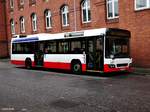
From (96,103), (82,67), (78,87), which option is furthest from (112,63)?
(96,103)

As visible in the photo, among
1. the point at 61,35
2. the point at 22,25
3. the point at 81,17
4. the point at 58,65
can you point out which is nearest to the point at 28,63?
the point at 58,65

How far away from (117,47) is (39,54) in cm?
768

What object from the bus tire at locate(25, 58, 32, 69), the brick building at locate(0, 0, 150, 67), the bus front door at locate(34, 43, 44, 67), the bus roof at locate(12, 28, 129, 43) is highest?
the brick building at locate(0, 0, 150, 67)

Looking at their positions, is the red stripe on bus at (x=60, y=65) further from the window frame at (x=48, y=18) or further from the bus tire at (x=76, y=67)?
the window frame at (x=48, y=18)

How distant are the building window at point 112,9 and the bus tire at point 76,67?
600 cm

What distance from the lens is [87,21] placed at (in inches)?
1018

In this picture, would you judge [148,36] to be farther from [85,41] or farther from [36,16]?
[36,16]

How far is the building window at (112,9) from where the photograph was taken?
74.3 ft

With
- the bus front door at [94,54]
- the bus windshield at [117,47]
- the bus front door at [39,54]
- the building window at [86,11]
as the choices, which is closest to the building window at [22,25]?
the building window at [86,11]

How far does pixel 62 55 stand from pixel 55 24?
35.7ft

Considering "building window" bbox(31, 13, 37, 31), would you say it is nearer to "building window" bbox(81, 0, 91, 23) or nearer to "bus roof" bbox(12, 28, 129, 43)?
"bus roof" bbox(12, 28, 129, 43)

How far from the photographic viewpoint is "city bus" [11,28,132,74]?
53.8 ft

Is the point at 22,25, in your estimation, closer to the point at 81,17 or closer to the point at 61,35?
the point at 81,17

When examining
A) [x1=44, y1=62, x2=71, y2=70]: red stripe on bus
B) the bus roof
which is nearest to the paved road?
the bus roof
